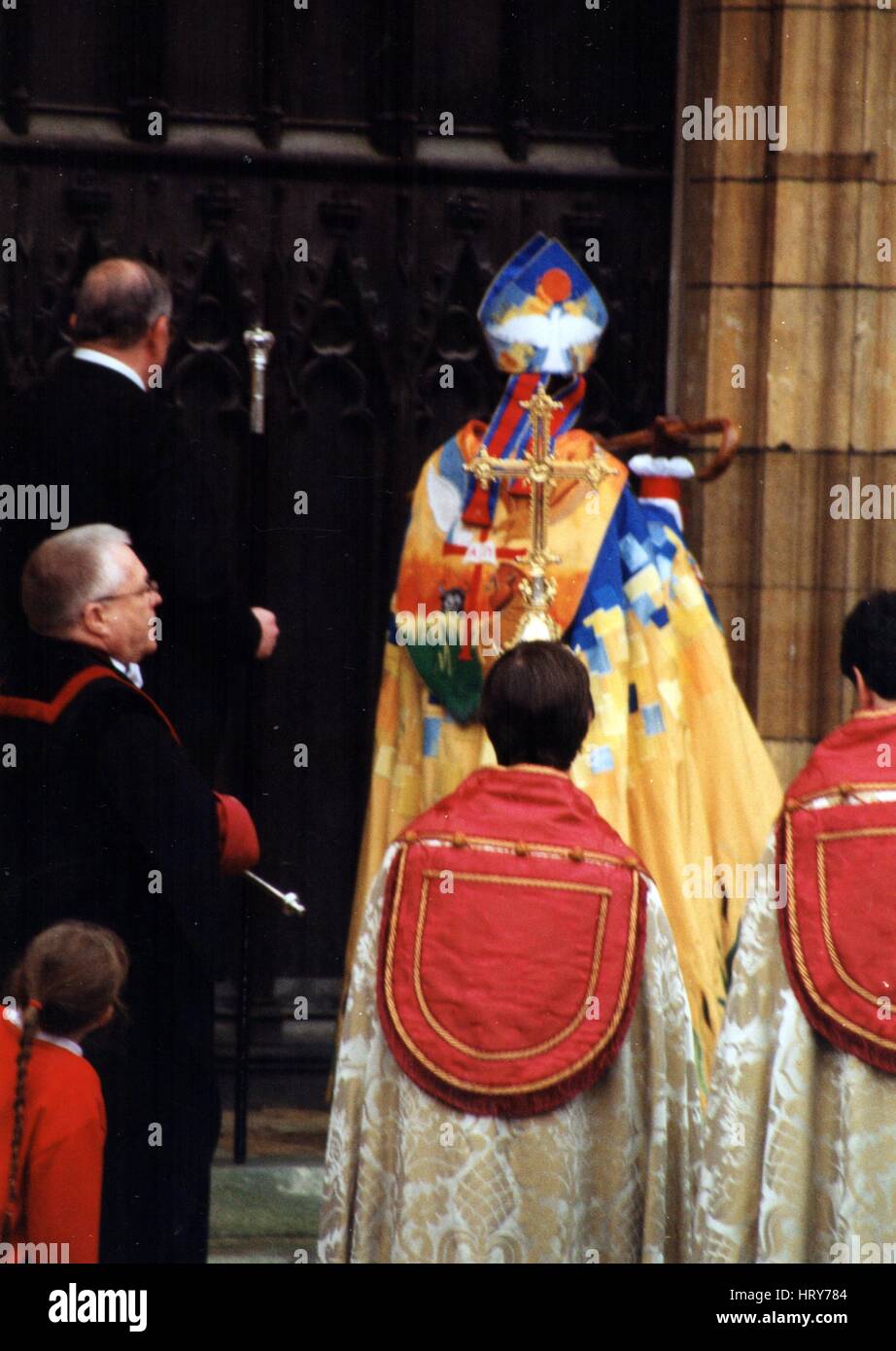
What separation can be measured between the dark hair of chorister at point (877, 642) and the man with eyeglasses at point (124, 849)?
1.27 m

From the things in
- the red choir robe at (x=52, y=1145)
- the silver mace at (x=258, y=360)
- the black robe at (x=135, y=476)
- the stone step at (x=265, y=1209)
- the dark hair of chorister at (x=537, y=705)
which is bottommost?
the stone step at (x=265, y=1209)

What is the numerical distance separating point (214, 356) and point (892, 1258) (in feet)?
11.5

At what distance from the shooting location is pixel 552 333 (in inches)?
237

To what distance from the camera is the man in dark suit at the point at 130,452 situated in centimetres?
530

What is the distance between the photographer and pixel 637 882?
157 inches

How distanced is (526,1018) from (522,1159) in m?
0.24

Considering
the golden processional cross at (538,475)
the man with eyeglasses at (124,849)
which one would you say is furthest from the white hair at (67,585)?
the golden processional cross at (538,475)

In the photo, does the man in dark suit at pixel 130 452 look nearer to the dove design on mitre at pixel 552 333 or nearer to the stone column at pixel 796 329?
the dove design on mitre at pixel 552 333

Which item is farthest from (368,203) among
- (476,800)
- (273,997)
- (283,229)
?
(476,800)

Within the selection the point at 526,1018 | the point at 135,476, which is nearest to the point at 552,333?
the point at 135,476

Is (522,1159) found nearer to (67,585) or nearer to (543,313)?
(67,585)

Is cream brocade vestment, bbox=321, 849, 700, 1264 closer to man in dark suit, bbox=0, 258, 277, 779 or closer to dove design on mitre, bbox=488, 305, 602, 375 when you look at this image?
man in dark suit, bbox=0, 258, 277, 779

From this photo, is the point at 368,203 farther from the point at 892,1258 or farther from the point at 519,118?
the point at 892,1258

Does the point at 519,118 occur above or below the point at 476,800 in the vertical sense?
above
